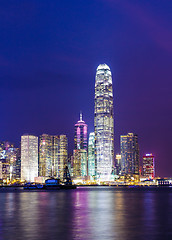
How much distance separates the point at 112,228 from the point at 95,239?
707 centimetres

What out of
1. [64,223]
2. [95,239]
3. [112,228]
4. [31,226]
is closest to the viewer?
[95,239]

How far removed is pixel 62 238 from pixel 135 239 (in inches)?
224

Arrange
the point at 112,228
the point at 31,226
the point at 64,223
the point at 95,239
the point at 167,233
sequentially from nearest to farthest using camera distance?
the point at 95,239
the point at 167,233
the point at 112,228
the point at 31,226
the point at 64,223

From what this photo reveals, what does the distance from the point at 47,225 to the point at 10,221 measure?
5806 millimetres

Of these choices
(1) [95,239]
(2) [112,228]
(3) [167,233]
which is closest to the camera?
(1) [95,239]

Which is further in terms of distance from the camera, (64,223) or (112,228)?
(64,223)

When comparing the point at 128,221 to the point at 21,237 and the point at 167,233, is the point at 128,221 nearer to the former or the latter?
the point at 167,233

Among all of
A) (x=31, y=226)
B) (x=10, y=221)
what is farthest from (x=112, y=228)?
(x=10, y=221)

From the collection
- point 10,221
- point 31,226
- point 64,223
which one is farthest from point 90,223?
point 10,221

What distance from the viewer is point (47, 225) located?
4222 centimetres

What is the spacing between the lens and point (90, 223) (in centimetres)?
4303

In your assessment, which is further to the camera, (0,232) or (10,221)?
(10,221)

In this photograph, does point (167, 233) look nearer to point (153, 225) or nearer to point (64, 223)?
point (153, 225)

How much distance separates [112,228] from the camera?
38375 mm
